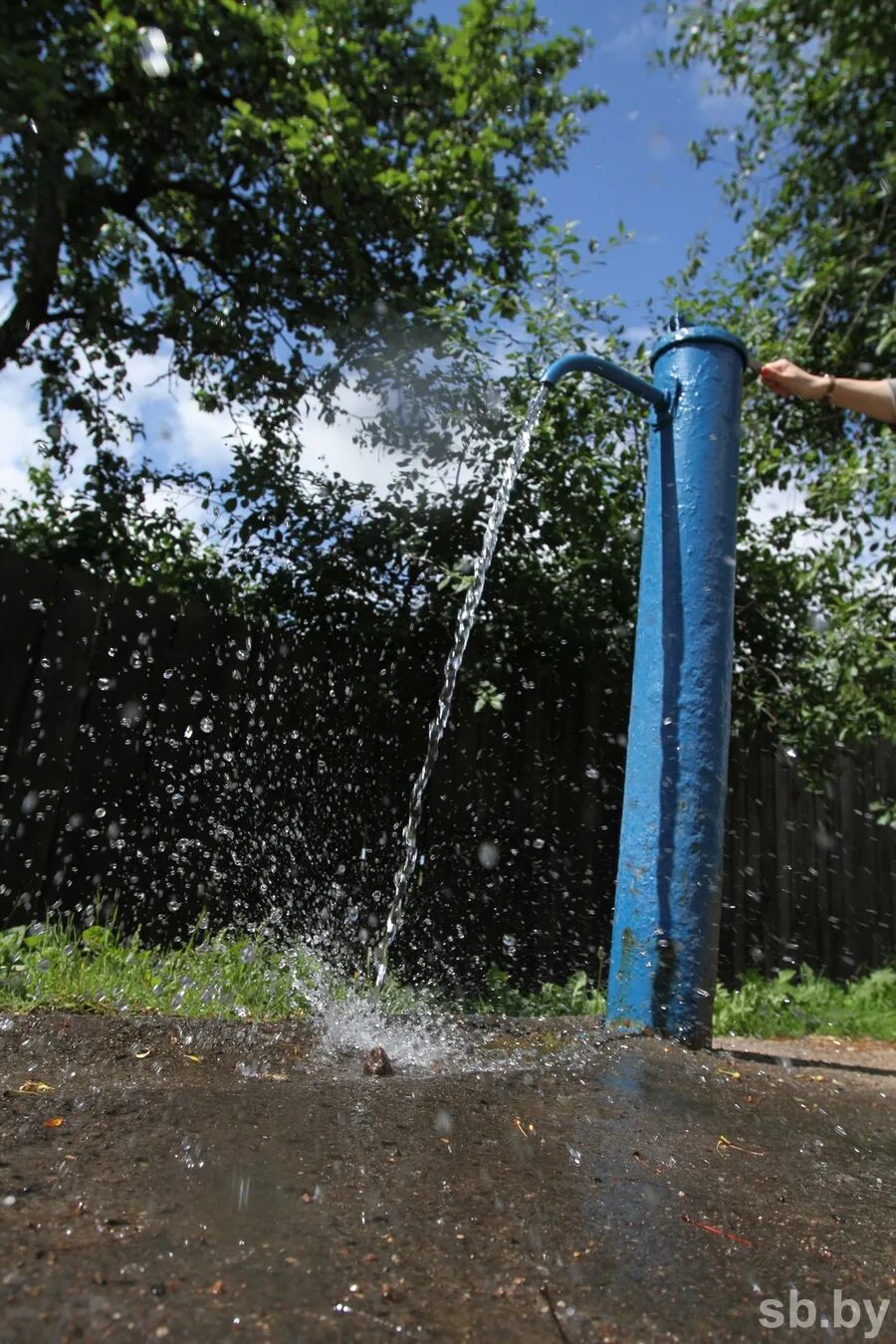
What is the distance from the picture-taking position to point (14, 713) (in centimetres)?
441

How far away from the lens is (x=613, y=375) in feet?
11.6

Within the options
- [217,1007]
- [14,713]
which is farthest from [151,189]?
[217,1007]

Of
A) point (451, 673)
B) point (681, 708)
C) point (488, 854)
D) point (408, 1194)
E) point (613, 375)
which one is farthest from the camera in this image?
point (488, 854)

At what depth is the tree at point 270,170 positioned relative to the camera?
20.4 feet

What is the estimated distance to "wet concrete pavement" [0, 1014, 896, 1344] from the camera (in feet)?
3.85

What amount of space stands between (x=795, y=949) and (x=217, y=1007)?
504 cm

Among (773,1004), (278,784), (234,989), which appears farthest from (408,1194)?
(773,1004)

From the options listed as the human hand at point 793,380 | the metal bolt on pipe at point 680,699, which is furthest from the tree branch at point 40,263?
the human hand at point 793,380

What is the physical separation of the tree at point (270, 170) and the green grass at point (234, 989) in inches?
120

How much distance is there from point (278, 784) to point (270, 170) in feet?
14.7

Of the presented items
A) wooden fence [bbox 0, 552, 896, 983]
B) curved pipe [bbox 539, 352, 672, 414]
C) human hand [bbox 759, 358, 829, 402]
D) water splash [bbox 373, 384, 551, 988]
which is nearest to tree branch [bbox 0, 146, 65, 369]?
wooden fence [bbox 0, 552, 896, 983]

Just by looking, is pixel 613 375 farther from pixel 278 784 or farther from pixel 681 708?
pixel 278 784

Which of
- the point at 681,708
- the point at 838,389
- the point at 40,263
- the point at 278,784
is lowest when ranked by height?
the point at 278,784

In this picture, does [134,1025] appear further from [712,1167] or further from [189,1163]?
[712,1167]
